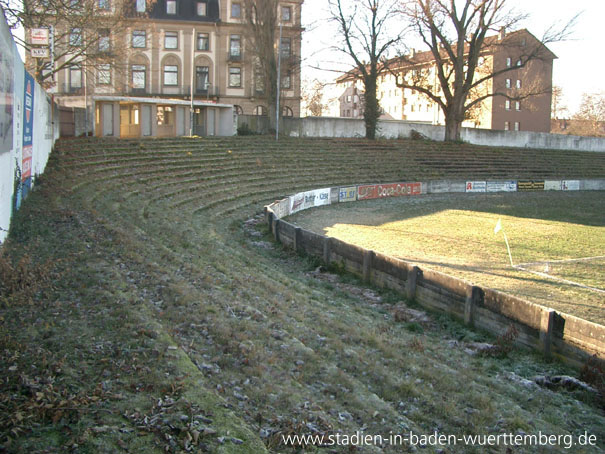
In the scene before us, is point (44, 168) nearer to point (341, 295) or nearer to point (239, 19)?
point (341, 295)

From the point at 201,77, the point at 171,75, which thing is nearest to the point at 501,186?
the point at 201,77

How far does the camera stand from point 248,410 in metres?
6.17

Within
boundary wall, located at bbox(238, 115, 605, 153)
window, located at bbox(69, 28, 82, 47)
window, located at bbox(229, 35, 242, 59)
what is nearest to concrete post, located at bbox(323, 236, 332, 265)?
window, located at bbox(69, 28, 82, 47)

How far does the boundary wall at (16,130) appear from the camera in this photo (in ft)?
36.9

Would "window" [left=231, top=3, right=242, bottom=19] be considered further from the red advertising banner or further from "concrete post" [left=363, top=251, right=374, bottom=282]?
"concrete post" [left=363, top=251, right=374, bottom=282]

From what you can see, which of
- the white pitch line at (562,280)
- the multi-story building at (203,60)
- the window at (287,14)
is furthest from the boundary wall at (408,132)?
the white pitch line at (562,280)

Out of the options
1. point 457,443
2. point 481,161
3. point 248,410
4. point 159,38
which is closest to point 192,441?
point 248,410

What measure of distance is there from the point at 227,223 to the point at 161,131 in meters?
23.4

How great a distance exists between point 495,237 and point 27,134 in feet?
58.2

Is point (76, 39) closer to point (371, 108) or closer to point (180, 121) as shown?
point (180, 121)

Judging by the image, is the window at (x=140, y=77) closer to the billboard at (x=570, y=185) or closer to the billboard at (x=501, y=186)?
the billboard at (x=501, y=186)

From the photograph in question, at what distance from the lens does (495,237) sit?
23609mm

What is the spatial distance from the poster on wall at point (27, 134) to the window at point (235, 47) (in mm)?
45680

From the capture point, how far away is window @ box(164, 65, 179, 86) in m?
58.4
